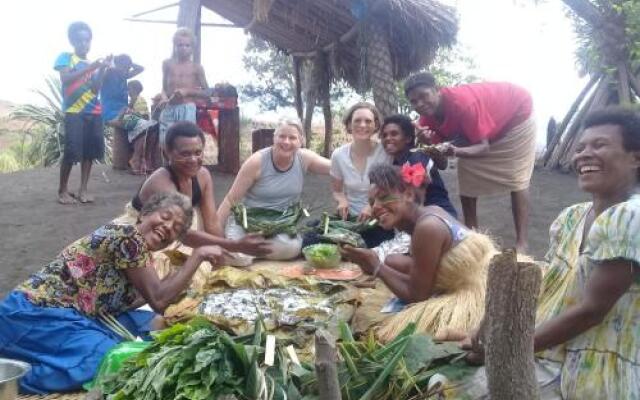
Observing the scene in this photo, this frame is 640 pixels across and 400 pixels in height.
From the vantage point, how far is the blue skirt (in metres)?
2.59

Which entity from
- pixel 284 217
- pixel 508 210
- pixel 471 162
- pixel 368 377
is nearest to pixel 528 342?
pixel 368 377

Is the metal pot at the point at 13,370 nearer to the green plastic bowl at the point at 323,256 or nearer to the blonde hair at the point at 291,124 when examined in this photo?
the green plastic bowl at the point at 323,256

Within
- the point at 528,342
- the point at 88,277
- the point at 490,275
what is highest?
the point at 490,275

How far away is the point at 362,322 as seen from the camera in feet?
10.3

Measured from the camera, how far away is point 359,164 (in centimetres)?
458

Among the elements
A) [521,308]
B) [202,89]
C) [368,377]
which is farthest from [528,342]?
[202,89]

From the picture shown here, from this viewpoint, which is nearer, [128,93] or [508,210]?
[508,210]

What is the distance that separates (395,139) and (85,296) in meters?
2.20

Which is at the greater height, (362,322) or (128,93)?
(128,93)

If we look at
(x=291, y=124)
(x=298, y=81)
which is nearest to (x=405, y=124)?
(x=291, y=124)

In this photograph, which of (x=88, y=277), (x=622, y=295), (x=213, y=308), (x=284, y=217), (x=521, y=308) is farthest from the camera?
(x=284, y=217)

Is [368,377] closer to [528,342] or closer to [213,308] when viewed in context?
[528,342]

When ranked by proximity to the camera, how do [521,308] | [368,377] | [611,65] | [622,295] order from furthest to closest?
[611,65] → [368,377] → [622,295] → [521,308]

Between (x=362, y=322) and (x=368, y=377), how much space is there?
99 centimetres
